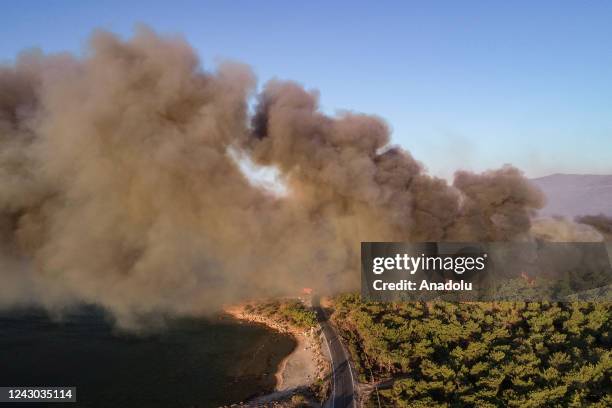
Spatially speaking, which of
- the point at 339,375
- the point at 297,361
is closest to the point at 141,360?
the point at 297,361

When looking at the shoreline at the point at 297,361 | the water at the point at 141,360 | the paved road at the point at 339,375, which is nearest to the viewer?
the paved road at the point at 339,375

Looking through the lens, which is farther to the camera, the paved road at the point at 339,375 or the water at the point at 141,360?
the water at the point at 141,360

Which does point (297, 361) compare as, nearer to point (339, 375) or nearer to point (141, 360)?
point (339, 375)

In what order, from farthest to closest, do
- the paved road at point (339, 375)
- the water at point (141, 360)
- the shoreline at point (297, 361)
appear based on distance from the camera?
the shoreline at point (297, 361), the water at point (141, 360), the paved road at point (339, 375)

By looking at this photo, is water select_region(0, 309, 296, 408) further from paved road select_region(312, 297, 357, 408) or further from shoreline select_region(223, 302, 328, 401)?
paved road select_region(312, 297, 357, 408)

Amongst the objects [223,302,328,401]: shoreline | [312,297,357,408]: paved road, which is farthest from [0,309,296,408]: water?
[312,297,357,408]: paved road

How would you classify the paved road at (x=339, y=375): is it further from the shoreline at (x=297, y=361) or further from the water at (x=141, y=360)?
the water at (x=141, y=360)

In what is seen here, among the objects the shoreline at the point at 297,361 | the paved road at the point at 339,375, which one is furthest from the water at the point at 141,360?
the paved road at the point at 339,375
